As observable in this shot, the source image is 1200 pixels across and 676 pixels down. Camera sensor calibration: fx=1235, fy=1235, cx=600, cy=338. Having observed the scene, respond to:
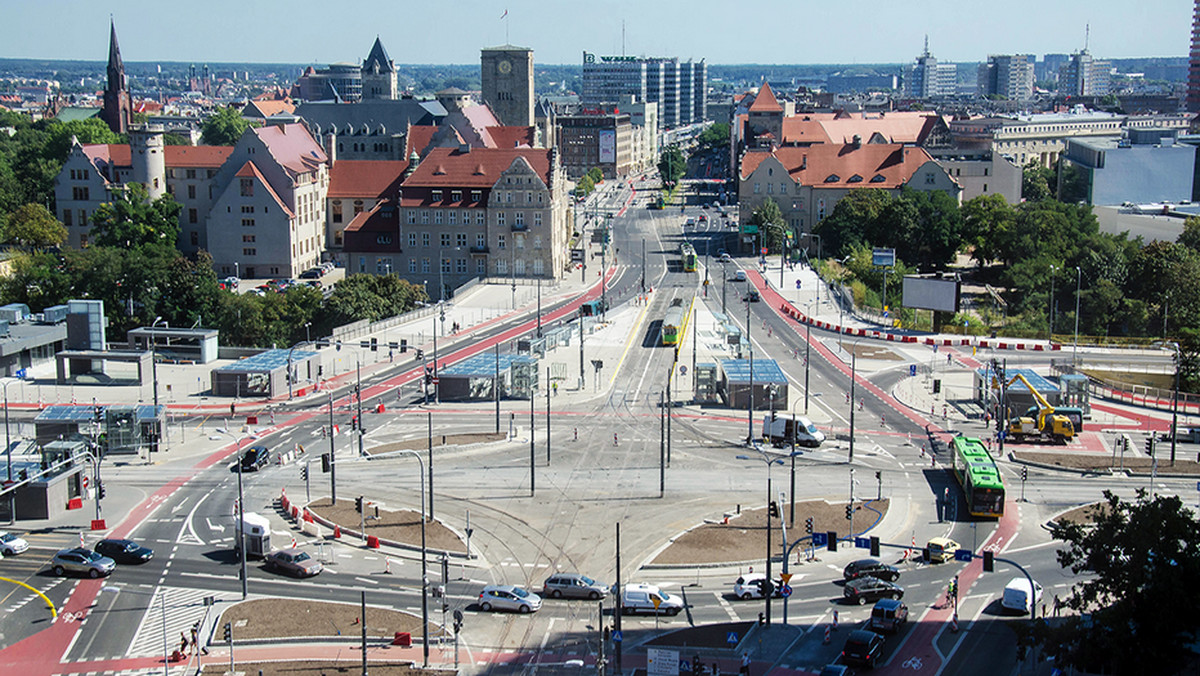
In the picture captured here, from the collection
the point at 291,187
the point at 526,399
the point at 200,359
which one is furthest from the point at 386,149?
the point at 526,399

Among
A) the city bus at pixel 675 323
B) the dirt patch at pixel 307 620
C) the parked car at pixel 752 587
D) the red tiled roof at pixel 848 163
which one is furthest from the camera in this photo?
the red tiled roof at pixel 848 163

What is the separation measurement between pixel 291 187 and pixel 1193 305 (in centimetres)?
9847

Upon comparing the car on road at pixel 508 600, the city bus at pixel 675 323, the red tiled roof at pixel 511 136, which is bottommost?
the car on road at pixel 508 600

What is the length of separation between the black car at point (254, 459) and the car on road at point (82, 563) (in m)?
15.2

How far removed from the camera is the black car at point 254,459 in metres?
74.3

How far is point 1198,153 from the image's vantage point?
589 ft

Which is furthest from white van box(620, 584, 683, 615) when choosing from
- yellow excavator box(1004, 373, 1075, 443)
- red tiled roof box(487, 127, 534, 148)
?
red tiled roof box(487, 127, 534, 148)

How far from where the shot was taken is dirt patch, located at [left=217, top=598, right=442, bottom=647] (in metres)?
52.1

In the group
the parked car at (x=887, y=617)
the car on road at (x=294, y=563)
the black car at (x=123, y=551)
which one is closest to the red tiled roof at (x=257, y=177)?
the black car at (x=123, y=551)

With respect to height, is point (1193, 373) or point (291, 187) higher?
point (291, 187)

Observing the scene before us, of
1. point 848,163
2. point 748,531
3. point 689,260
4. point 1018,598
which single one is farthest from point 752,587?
point 848,163

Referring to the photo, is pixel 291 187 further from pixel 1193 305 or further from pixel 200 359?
pixel 1193 305

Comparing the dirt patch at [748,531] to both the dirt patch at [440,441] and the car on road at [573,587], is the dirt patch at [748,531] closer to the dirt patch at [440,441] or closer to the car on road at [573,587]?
the car on road at [573,587]

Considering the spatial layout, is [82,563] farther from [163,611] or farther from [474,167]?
[474,167]
